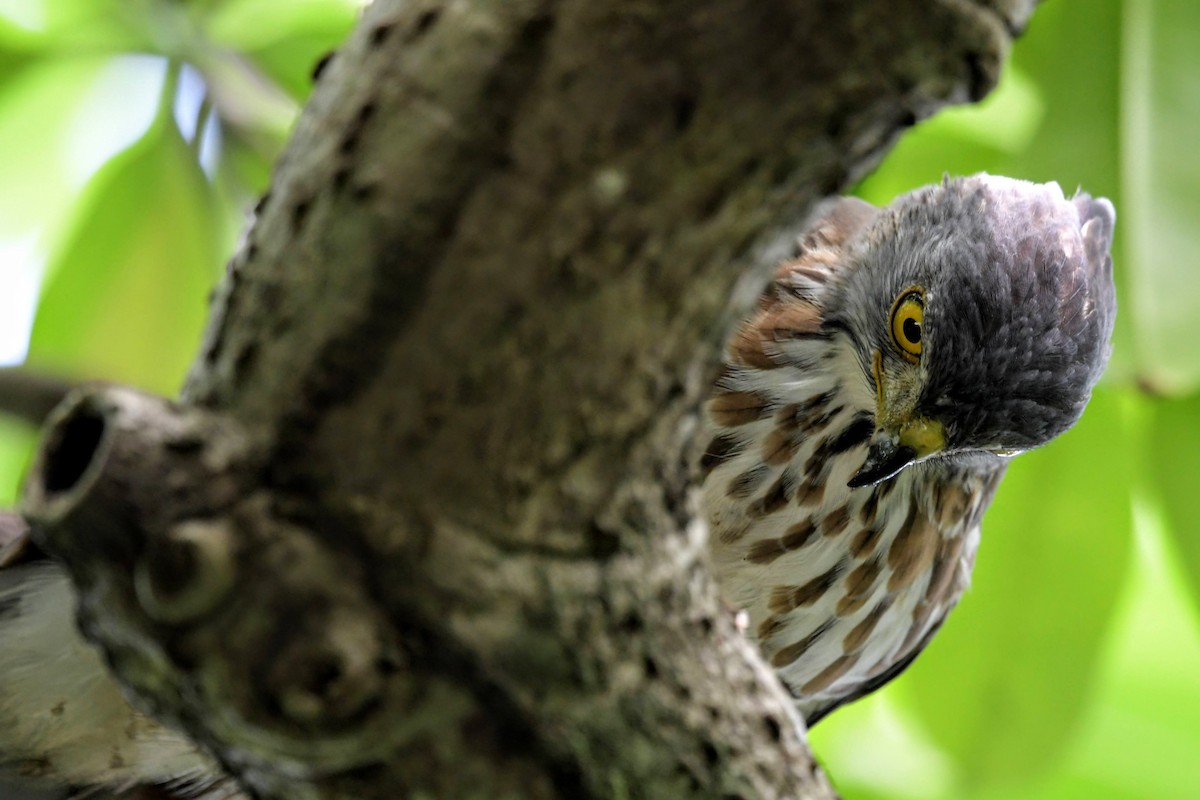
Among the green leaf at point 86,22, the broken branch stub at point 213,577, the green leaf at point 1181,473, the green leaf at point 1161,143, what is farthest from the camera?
the green leaf at point 86,22

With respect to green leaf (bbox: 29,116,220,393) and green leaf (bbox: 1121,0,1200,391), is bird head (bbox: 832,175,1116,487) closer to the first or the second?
green leaf (bbox: 1121,0,1200,391)

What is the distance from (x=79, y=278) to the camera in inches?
86.8

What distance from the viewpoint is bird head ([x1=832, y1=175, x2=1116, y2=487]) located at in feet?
5.16

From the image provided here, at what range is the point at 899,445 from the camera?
1606 millimetres

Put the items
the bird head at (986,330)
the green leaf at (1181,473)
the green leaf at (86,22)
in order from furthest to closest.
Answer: the green leaf at (86,22), the green leaf at (1181,473), the bird head at (986,330)

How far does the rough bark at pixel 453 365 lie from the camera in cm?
64

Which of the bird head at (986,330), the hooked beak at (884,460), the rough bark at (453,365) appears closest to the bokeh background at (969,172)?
the bird head at (986,330)

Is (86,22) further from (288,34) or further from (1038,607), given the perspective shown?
(1038,607)

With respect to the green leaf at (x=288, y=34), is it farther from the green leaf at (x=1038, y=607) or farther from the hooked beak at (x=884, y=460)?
the green leaf at (x=1038, y=607)

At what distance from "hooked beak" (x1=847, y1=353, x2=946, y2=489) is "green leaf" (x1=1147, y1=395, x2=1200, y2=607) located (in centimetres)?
83

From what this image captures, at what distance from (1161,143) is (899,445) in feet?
2.89

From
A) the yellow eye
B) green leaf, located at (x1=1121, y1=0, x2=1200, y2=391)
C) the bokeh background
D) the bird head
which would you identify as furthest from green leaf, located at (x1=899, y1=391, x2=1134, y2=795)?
the yellow eye

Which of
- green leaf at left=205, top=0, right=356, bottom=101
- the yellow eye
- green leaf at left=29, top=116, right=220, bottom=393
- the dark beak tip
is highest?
the yellow eye

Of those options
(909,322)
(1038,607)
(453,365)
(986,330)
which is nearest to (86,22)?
(909,322)
